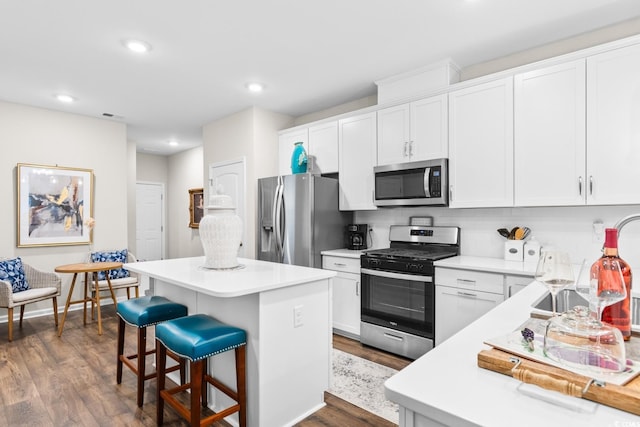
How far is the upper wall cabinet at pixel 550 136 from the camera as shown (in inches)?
98.7

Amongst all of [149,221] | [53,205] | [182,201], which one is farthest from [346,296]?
[149,221]

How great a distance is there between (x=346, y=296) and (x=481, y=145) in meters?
1.92

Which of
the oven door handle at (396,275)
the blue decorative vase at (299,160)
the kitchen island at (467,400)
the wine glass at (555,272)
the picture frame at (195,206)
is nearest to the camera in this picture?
the kitchen island at (467,400)

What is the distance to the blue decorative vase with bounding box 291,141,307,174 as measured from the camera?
13.6ft

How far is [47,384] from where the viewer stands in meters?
2.63

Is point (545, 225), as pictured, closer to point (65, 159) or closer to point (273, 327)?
point (273, 327)

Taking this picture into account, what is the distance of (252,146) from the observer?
445 centimetres

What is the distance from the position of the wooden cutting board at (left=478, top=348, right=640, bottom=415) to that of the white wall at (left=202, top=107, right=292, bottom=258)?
3863mm

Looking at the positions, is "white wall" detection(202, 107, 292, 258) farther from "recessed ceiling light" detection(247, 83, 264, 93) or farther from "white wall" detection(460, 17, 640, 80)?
"white wall" detection(460, 17, 640, 80)

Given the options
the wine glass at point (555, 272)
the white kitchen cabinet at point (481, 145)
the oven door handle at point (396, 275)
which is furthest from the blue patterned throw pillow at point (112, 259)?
the wine glass at point (555, 272)

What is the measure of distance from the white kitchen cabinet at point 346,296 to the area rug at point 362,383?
1.23ft

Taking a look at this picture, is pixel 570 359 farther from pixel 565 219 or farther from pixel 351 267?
pixel 351 267

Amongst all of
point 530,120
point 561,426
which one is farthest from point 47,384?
point 530,120

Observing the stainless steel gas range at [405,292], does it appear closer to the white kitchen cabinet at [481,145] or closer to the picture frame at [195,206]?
the white kitchen cabinet at [481,145]
